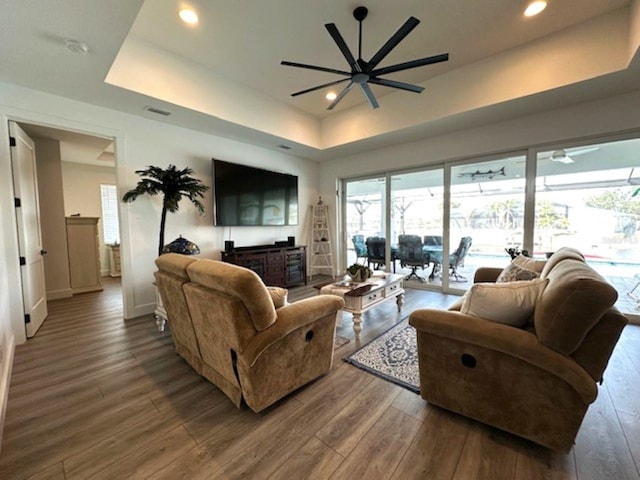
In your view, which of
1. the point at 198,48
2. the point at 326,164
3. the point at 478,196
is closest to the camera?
the point at 198,48

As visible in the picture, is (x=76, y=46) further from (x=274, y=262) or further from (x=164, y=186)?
(x=274, y=262)

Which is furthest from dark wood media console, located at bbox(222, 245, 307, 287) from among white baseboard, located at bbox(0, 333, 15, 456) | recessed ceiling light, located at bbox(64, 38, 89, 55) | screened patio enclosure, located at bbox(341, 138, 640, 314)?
recessed ceiling light, located at bbox(64, 38, 89, 55)

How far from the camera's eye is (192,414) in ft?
5.70

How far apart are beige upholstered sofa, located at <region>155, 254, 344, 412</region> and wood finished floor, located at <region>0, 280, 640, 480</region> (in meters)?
0.16

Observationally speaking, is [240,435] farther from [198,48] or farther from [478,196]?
[478,196]

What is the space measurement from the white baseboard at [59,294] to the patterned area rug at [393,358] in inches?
200

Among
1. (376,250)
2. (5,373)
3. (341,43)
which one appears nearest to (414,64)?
(341,43)

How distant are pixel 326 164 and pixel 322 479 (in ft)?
18.5

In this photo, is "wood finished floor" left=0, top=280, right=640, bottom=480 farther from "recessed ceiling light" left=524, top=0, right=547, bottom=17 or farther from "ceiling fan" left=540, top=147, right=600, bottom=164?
"recessed ceiling light" left=524, top=0, right=547, bottom=17

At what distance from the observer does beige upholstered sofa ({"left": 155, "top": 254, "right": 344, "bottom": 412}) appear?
1526mm

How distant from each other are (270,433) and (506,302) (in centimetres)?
159

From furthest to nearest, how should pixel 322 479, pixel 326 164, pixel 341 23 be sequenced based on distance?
pixel 326 164
pixel 341 23
pixel 322 479

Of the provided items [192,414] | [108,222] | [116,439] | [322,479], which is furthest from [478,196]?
[108,222]

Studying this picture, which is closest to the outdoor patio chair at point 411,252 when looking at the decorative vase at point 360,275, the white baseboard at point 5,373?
Result: the decorative vase at point 360,275
